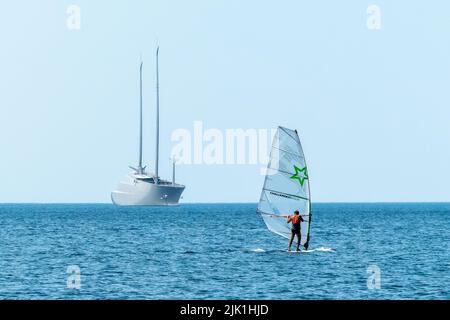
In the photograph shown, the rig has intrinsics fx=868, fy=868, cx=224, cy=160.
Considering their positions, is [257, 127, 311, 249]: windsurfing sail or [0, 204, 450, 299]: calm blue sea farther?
[257, 127, 311, 249]: windsurfing sail

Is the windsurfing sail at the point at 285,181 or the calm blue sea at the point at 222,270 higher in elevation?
the windsurfing sail at the point at 285,181

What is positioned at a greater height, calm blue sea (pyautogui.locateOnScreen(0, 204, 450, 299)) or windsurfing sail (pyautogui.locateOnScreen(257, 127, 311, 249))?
windsurfing sail (pyautogui.locateOnScreen(257, 127, 311, 249))

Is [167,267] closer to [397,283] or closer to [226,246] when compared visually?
[397,283]

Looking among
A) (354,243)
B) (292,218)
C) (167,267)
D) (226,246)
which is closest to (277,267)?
(292,218)

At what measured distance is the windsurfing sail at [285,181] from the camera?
48.8 meters

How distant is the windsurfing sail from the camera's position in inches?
1919

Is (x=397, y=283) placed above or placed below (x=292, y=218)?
below

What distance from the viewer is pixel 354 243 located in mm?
71062

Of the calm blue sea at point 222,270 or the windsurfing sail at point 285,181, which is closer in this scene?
the calm blue sea at point 222,270

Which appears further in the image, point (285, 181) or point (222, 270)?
point (285, 181)

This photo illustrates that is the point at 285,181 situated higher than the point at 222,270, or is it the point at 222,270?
the point at 285,181

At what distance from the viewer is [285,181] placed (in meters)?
49.1
